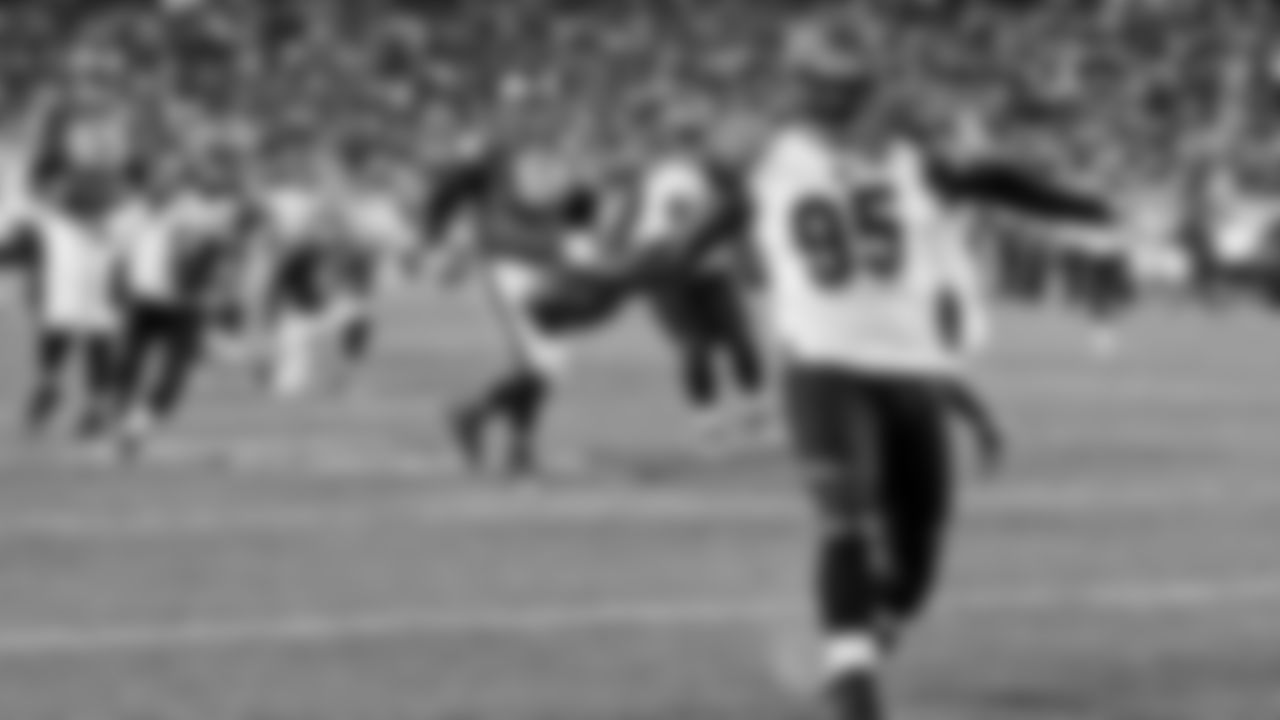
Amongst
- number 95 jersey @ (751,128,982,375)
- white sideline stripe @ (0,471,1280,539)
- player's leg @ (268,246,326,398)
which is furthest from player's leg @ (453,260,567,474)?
number 95 jersey @ (751,128,982,375)

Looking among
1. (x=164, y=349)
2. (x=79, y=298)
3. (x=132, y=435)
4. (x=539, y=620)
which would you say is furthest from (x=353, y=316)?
(x=539, y=620)

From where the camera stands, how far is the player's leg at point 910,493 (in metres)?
10.4

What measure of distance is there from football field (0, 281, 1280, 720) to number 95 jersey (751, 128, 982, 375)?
104cm

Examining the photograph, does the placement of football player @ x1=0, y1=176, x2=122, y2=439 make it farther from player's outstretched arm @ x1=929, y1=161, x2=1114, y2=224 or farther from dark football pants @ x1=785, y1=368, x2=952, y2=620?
dark football pants @ x1=785, y1=368, x2=952, y2=620

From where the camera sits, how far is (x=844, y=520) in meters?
10.0

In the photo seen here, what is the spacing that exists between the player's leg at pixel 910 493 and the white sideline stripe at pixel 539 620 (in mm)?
2701

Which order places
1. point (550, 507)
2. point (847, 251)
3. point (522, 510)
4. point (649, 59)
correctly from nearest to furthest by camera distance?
point (847, 251) → point (522, 510) → point (550, 507) → point (649, 59)

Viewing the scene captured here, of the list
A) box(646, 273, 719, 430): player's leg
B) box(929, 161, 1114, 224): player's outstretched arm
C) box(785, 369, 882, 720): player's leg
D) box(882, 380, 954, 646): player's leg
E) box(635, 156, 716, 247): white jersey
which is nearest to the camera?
box(785, 369, 882, 720): player's leg

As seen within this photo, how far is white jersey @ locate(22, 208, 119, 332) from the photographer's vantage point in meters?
23.6

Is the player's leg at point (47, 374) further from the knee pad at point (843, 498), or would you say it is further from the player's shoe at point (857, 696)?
the player's shoe at point (857, 696)

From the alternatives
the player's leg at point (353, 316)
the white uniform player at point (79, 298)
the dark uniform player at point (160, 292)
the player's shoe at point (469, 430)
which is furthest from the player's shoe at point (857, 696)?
the player's leg at point (353, 316)

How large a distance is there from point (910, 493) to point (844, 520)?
0.43m

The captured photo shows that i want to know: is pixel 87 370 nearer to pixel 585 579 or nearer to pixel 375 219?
pixel 585 579

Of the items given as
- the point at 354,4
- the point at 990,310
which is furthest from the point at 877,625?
the point at 354,4
